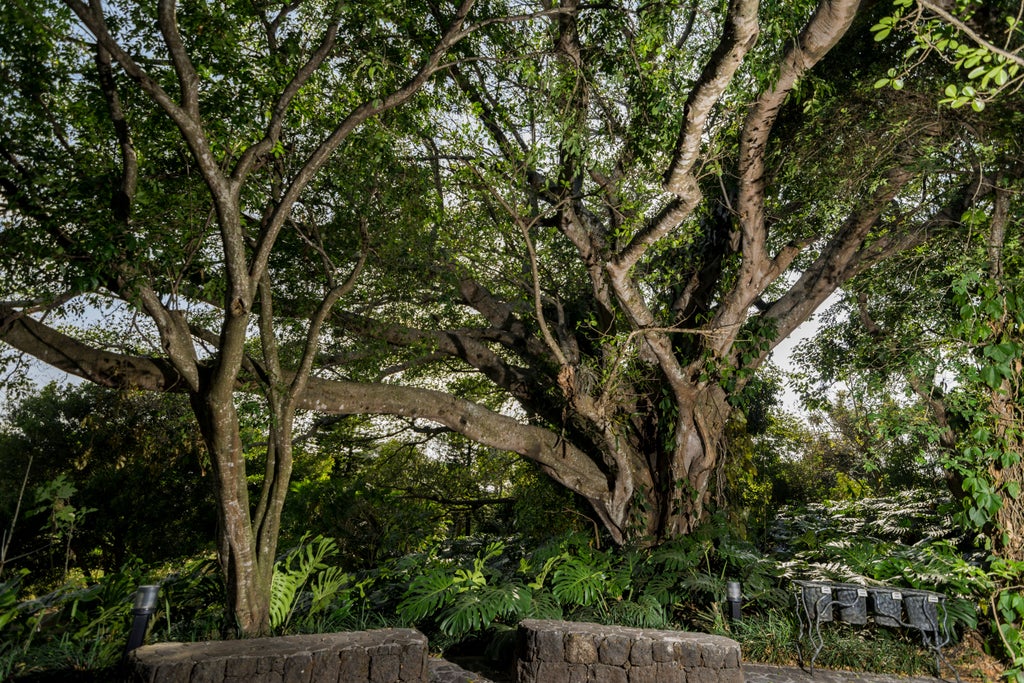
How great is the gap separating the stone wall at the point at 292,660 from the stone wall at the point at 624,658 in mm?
875

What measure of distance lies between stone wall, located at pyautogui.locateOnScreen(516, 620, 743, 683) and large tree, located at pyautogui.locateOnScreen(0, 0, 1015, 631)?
226 centimetres

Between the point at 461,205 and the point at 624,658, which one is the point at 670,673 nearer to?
the point at 624,658

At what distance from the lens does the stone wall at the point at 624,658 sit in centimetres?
446

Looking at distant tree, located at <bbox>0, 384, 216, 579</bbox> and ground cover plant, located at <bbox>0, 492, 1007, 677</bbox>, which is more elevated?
distant tree, located at <bbox>0, 384, 216, 579</bbox>

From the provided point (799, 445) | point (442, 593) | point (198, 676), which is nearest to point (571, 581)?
point (442, 593)

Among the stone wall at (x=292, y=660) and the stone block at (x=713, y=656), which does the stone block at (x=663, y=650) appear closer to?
the stone block at (x=713, y=656)

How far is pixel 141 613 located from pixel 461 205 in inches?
191

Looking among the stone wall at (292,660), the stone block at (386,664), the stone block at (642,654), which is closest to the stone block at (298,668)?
the stone wall at (292,660)

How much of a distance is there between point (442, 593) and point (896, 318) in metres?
7.18

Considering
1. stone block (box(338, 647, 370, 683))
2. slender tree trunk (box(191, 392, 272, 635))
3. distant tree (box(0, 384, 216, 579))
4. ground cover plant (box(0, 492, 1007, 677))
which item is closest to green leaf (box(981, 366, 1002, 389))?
ground cover plant (box(0, 492, 1007, 677))

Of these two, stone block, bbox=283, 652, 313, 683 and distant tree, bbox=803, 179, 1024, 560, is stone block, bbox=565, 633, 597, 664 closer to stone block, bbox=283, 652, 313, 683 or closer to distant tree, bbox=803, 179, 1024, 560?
stone block, bbox=283, 652, 313, 683

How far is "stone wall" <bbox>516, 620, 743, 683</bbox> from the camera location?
14.6 feet

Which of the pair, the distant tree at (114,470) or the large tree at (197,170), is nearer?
the large tree at (197,170)

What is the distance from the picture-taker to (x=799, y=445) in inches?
727
